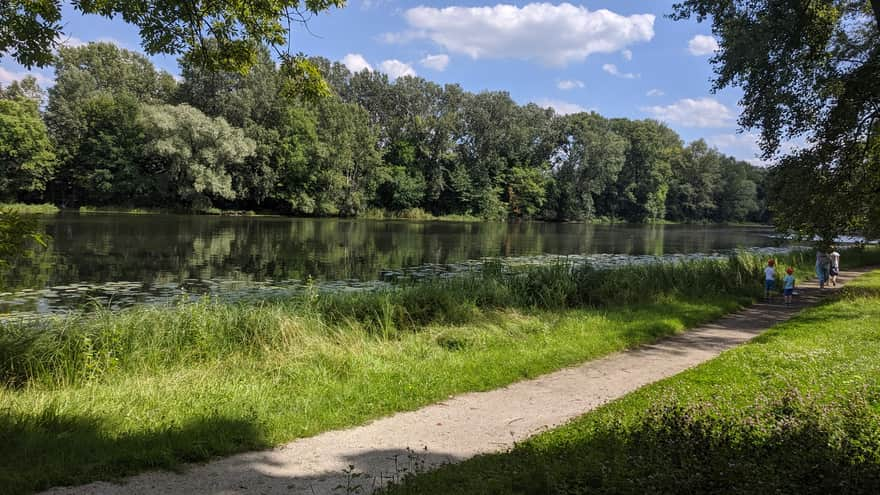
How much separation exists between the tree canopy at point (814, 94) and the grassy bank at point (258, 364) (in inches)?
176

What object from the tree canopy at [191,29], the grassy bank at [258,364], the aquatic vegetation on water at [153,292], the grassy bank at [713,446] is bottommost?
the aquatic vegetation on water at [153,292]

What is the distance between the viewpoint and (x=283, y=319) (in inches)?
418

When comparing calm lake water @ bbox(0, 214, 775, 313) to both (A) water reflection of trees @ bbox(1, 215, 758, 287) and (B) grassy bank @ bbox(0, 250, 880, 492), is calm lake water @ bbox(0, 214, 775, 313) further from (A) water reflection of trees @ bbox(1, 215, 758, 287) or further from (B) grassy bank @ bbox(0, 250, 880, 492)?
(B) grassy bank @ bbox(0, 250, 880, 492)

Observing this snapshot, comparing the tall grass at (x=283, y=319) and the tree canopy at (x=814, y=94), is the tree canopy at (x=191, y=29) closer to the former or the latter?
the tall grass at (x=283, y=319)

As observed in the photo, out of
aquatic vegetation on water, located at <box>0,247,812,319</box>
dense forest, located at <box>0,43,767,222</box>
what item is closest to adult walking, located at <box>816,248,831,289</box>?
aquatic vegetation on water, located at <box>0,247,812,319</box>

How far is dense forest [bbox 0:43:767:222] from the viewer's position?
61844 mm

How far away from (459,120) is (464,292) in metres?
80.4

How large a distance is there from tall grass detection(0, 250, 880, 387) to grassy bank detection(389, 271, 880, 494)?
5690mm

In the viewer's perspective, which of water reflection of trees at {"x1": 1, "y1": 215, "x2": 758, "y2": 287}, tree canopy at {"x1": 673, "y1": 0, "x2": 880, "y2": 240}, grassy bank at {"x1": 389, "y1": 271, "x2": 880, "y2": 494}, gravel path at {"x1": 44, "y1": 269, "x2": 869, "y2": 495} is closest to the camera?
grassy bank at {"x1": 389, "y1": 271, "x2": 880, "y2": 494}

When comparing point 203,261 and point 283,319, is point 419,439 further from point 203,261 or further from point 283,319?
point 203,261

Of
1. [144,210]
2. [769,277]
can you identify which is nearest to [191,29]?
[769,277]

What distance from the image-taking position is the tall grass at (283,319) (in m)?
8.52

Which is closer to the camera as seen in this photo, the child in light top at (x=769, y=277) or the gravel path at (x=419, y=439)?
the gravel path at (x=419, y=439)

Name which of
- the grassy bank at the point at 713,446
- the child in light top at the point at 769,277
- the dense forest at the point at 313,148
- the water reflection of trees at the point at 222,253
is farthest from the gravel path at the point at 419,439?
the dense forest at the point at 313,148
